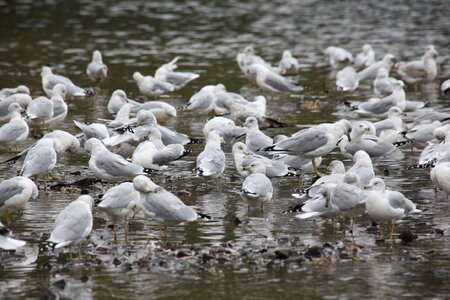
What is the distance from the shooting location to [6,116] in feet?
52.2

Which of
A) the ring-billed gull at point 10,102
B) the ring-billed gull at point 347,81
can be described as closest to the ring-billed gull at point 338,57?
the ring-billed gull at point 347,81

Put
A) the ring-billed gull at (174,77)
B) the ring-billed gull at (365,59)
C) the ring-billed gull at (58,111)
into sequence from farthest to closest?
the ring-billed gull at (365,59) → the ring-billed gull at (174,77) → the ring-billed gull at (58,111)

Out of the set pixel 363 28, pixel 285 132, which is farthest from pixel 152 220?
pixel 363 28

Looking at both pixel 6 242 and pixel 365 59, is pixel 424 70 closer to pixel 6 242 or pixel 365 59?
pixel 365 59

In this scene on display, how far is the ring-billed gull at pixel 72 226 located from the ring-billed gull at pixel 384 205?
9.41 ft

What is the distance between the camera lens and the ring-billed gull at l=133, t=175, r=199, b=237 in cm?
1011

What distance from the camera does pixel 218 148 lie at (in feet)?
42.4

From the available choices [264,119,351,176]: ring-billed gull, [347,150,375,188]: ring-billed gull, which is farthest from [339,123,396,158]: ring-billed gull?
[347,150,375,188]: ring-billed gull

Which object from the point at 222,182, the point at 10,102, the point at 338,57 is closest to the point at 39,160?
the point at 222,182

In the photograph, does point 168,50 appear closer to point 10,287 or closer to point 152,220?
point 152,220

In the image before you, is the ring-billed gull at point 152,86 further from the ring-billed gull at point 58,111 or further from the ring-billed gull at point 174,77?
the ring-billed gull at point 58,111

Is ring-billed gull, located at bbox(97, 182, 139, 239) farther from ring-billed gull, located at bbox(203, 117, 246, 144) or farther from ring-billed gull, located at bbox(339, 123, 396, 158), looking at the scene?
ring-billed gull, located at bbox(203, 117, 246, 144)

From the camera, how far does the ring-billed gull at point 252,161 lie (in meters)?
12.3

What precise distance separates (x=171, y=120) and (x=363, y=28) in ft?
44.2
